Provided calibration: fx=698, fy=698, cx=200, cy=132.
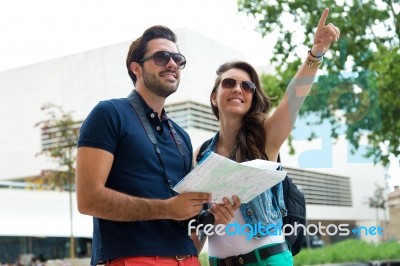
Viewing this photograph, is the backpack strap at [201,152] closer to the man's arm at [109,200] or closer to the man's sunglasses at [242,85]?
the man's sunglasses at [242,85]

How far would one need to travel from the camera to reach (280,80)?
25.3ft

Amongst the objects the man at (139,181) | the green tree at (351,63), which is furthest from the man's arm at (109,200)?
the green tree at (351,63)

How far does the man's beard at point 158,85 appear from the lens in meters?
1.56

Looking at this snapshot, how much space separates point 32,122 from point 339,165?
26.9m

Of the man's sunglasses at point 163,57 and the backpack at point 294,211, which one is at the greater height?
the man's sunglasses at point 163,57

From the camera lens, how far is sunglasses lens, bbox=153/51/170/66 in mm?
1578

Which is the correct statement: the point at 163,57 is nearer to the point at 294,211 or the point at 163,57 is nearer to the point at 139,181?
the point at 139,181

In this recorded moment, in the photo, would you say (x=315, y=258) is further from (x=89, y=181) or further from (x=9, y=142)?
(x=9, y=142)

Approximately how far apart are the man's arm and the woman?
0.35m

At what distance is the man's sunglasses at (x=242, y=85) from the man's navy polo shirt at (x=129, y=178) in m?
0.43

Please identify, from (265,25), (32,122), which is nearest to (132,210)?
(265,25)

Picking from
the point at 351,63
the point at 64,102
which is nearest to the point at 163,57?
the point at 351,63

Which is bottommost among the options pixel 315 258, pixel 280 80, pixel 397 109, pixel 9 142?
pixel 315 258

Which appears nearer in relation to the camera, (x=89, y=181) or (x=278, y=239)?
(x=89, y=181)
